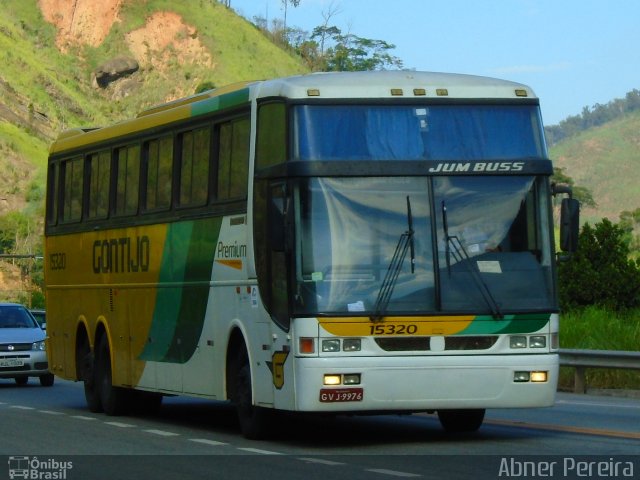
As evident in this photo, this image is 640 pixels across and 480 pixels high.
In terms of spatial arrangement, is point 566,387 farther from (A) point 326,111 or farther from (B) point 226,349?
(A) point 326,111

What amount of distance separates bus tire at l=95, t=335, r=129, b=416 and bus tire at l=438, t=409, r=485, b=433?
575 cm

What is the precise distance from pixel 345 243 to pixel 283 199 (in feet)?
2.21

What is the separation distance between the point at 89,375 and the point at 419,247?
328 inches

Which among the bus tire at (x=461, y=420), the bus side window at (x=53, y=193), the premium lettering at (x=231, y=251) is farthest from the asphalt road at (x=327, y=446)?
the bus side window at (x=53, y=193)

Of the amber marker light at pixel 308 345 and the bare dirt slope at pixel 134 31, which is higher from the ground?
the bare dirt slope at pixel 134 31

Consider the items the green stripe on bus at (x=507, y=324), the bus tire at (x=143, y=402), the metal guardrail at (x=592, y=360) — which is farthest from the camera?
the metal guardrail at (x=592, y=360)

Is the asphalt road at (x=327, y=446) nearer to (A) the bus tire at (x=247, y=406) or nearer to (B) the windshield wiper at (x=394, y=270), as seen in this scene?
(A) the bus tire at (x=247, y=406)

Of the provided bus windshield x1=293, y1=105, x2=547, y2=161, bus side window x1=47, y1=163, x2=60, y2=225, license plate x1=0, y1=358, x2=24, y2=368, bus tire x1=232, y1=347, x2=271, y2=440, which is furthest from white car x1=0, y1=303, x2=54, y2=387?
bus windshield x1=293, y1=105, x2=547, y2=161

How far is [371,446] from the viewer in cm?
1449

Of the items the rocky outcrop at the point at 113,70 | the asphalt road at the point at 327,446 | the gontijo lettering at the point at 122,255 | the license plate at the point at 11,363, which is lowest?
the asphalt road at the point at 327,446

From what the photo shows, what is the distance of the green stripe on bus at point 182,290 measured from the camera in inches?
655

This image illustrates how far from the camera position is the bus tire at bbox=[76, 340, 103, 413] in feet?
68.7

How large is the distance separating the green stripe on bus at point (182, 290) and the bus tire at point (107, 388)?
178 cm

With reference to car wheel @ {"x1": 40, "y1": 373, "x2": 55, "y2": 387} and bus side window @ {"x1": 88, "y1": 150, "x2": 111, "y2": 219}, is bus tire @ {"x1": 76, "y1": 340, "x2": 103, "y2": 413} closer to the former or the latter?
bus side window @ {"x1": 88, "y1": 150, "x2": 111, "y2": 219}
